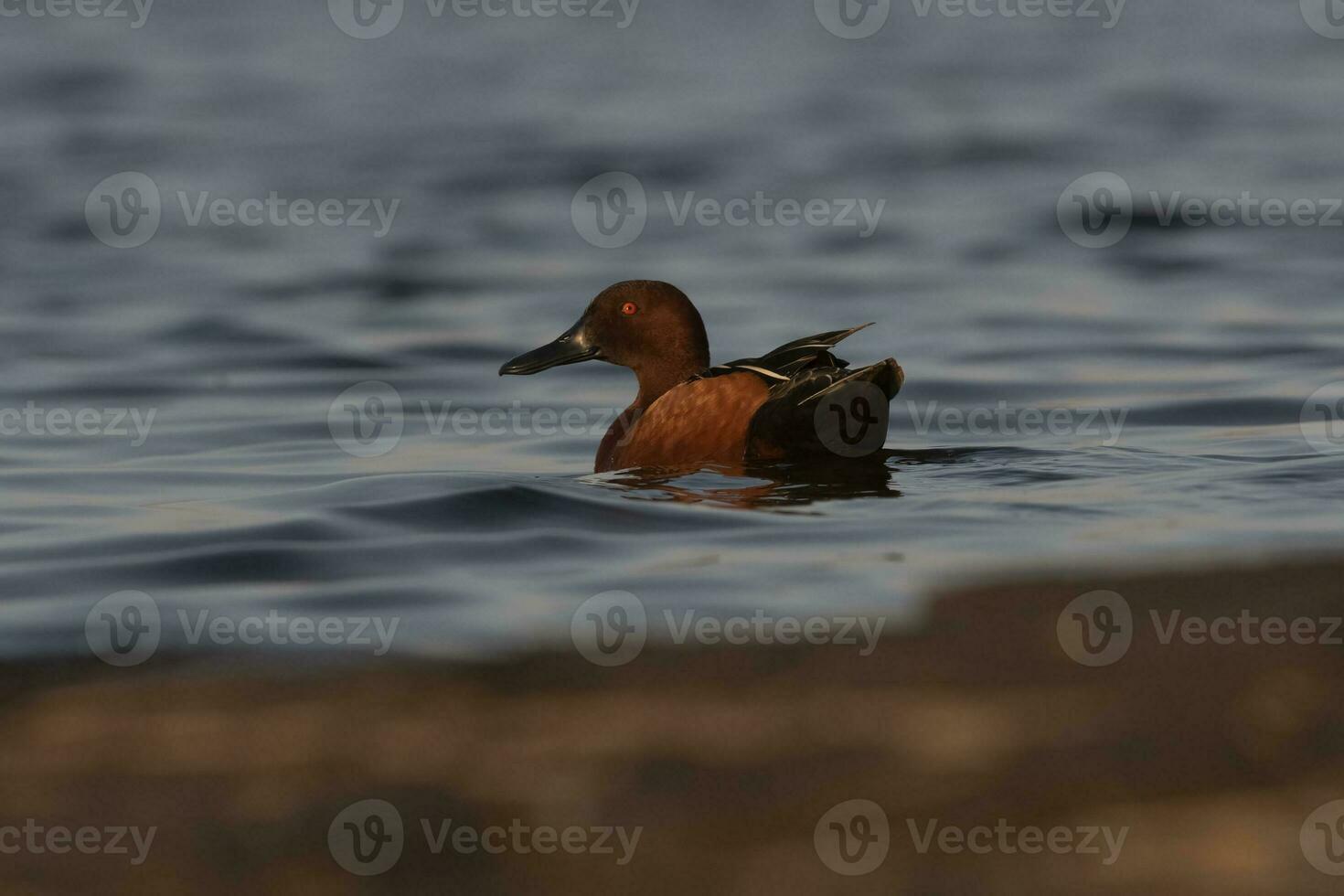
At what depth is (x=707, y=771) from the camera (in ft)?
12.2

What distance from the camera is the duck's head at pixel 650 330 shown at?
26.7ft

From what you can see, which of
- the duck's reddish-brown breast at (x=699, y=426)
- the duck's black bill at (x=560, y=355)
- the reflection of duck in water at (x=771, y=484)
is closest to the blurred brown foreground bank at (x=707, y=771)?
the reflection of duck in water at (x=771, y=484)

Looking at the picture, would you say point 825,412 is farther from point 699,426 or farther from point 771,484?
point 699,426

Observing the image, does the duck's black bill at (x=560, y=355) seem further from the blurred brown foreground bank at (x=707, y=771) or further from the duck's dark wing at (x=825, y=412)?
the blurred brown foreground bank at (x=707, y=771)

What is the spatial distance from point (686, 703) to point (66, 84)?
60.5 ft

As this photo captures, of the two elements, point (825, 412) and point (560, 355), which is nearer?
point (825, 412)

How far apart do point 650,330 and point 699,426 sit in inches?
42.2

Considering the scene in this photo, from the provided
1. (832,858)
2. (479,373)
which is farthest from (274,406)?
(832,858)

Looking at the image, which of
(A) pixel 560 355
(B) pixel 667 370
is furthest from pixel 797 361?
(A) pixel 560 355

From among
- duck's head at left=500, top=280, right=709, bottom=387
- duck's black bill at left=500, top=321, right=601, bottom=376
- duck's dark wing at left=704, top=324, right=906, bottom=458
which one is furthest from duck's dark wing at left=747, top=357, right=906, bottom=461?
duck's black bill at left=500, top=321, right=601, bottom=376

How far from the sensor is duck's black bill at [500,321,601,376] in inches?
328

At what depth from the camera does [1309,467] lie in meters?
6.67

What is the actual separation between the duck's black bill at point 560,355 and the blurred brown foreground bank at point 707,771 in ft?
13.5

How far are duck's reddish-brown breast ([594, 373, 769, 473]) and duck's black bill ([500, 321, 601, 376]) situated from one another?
1.01 meters
